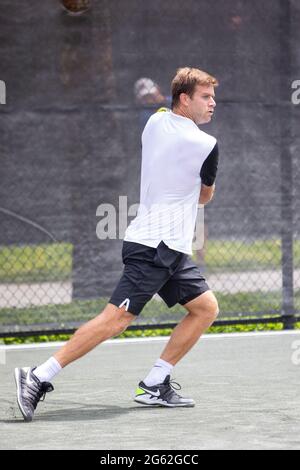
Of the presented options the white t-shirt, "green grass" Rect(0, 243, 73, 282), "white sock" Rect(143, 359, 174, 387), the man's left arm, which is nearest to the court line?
"green grass" Rect(0, 243, 73, 282)

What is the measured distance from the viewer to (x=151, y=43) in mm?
8711

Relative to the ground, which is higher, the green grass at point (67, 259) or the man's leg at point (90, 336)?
the green grass at point (67, 259)

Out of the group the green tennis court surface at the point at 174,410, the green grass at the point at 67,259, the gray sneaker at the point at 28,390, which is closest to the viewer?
the green tennis court surface at the point at 174,410

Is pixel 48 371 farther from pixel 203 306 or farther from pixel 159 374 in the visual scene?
pixel 203 306

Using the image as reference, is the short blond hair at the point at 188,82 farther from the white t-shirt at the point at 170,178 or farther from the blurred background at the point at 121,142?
the blurred background at the point at 121,142

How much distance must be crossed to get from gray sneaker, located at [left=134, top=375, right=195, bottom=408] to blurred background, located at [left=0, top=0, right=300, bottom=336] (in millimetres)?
2307

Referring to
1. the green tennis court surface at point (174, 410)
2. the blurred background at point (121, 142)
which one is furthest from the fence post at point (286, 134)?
the green tennis court surface at point (174, 410)

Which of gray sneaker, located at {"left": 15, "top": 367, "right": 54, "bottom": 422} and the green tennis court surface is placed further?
gray sneaker, located at {"left": 15, "top": 367, "right": 54, "bottom": 422}

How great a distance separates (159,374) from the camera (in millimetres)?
6488

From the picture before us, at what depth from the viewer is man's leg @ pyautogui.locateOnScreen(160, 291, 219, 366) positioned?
646cm

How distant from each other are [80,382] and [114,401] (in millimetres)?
684

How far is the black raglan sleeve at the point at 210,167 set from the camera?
6.23 meters

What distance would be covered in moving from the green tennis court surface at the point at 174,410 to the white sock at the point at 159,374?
0.14 m

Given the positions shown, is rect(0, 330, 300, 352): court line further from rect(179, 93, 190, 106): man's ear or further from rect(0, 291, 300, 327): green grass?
rect(179, 93, 190, 106): man's ear
